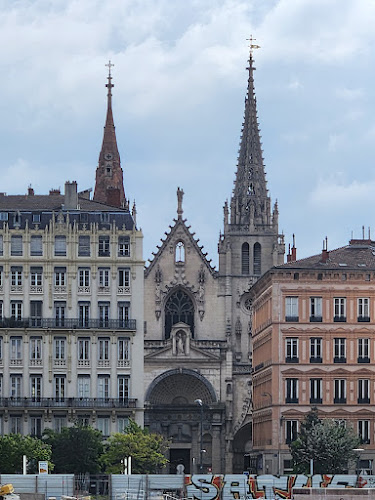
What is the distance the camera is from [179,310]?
168 metres

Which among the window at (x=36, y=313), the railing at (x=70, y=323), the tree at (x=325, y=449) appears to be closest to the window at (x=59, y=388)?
the railing at (x=70, y=323)

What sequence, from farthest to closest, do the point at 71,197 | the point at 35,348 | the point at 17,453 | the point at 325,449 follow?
the point at 71,197, the point at 35,348, the point at 325,449, the point at 17,453

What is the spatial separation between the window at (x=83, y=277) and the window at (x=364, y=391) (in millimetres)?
21984

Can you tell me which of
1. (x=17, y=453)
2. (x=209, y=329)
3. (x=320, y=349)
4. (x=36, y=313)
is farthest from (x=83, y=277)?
(x=209, y=329)

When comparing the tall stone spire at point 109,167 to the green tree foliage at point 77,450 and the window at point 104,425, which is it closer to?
the window at point 104,425

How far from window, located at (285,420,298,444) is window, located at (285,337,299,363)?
14.9 ft

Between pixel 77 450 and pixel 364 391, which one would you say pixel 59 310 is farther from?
pixel 364 391

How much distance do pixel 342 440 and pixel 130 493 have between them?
109 feet

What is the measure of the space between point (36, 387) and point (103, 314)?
748cm

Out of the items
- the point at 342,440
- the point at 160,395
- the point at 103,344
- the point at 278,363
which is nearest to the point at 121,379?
the point at 103,344

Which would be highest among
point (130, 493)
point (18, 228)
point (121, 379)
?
A: point (18, 228)

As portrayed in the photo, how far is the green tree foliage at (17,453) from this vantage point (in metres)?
118

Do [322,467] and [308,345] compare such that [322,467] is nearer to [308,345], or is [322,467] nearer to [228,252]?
[308,345]

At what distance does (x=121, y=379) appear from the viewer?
433 ft
